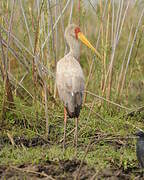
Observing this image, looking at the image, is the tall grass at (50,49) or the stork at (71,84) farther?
the tall grass at (50,49)

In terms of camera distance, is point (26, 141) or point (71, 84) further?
point (26, 141)

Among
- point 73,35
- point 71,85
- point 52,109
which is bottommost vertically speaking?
point 52,109

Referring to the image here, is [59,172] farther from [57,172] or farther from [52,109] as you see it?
[52,109]

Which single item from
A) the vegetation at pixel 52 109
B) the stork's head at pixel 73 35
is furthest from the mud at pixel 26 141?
the stork's head at pixel 73 35

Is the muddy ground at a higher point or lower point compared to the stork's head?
lower

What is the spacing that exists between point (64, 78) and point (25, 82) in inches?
84.8

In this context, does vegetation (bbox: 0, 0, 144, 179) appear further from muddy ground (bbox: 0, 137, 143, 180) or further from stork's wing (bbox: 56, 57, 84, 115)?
stork's wing (bbox: 56, 57, 84, 115)

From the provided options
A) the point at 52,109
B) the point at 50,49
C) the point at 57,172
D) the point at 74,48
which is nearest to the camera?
the point at 57,172

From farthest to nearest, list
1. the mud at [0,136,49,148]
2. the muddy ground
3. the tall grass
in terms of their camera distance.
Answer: the tall grass
the mud at [0,136,49,148]
the muddy ground

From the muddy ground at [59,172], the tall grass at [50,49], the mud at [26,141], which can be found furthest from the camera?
the tall grass at [50,49]

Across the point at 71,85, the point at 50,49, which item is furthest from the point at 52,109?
the point at 71,85

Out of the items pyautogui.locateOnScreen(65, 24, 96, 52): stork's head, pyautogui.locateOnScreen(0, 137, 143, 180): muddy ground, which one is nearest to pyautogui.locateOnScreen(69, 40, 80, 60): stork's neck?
pyautogui.locateOnScreen(65, 24, 96, 52): stork's head

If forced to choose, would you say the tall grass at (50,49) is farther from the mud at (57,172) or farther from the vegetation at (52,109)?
the mud at (57,172)

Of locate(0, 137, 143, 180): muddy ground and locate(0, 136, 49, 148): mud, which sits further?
locate(0, 136, 49, 148): mud
